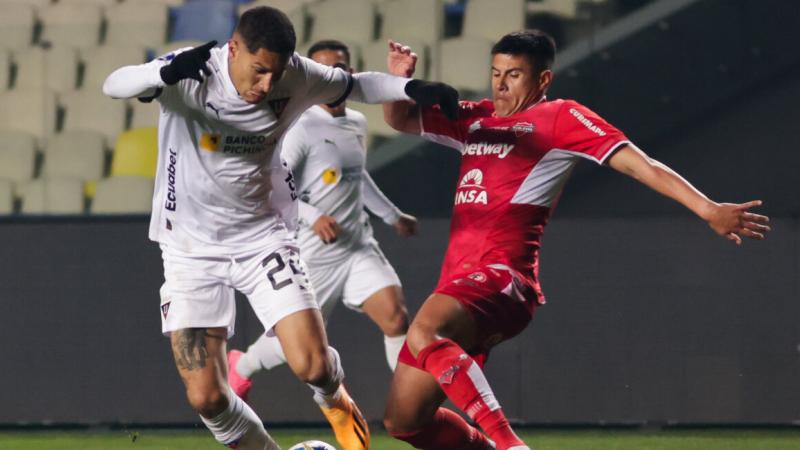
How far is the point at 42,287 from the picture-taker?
25.6 ft

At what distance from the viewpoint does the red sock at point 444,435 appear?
509 cm

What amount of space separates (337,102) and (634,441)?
2899mm

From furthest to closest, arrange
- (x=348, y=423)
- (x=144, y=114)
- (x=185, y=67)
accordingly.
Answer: (x=144, y=114) → (x=348, y=423) → (x=185, y=67)

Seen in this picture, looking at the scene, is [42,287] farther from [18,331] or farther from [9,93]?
[9,93]

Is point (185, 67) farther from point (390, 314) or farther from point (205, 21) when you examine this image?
point (205, 21)

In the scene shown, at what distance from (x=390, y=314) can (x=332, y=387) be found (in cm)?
159

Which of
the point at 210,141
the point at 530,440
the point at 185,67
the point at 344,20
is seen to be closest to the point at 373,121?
the point at 344,20

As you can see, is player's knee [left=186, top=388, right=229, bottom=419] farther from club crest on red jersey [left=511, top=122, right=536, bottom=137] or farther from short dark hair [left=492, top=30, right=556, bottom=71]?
short dark hair [left=492, top=30, right=556, bottom=71]

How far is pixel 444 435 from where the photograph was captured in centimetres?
511

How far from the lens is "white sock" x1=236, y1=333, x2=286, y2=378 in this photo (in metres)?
7.08

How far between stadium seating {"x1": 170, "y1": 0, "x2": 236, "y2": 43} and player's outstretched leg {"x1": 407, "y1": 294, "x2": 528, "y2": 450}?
376cm

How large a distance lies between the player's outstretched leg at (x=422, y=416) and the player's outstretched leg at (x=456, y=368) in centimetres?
17

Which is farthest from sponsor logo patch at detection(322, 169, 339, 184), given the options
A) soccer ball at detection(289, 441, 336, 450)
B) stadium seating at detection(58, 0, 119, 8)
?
stadium seating at detection(58, 0, 119, 8)

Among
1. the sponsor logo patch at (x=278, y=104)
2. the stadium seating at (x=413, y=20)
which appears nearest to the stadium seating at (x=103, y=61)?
the stadium seating at (x=413, y=20)
